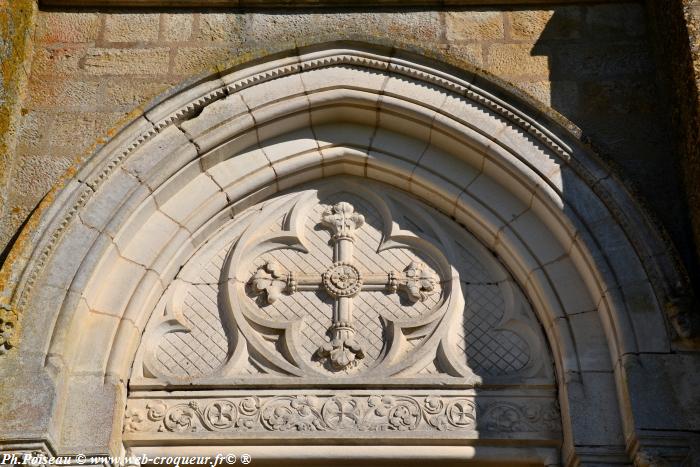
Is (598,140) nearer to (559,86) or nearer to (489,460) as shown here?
(559,86)

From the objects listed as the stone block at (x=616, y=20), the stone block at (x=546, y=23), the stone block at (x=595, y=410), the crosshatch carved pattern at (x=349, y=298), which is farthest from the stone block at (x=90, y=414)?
the stone block at (x=616, y=20)

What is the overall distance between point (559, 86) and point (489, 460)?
2468mm

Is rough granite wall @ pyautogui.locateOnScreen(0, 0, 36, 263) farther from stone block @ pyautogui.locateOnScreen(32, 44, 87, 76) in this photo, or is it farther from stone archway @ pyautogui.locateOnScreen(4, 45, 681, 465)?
stone archway @ pyautogui.locateOnScreen(4, 45, 681, 465)

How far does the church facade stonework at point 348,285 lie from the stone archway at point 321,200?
1 cm

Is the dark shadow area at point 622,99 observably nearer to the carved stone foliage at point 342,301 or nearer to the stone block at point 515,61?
the stone block at point 515,61

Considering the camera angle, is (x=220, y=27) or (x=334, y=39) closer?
(x=334, y=39)

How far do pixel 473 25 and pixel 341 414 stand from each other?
9.20 feet

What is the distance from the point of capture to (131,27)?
24.8 ft

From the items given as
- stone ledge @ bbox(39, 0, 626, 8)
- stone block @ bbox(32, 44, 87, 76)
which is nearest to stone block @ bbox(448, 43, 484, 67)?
stone ledge @ bbox(39, 0, 626, 8)

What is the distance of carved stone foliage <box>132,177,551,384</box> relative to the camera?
22.2 ft

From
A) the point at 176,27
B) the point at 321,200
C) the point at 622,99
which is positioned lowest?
the point at 321,200

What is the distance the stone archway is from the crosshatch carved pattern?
6 centimetres

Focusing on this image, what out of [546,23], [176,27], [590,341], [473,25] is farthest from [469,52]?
[590,341]

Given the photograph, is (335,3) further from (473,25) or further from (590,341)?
(590,341)
